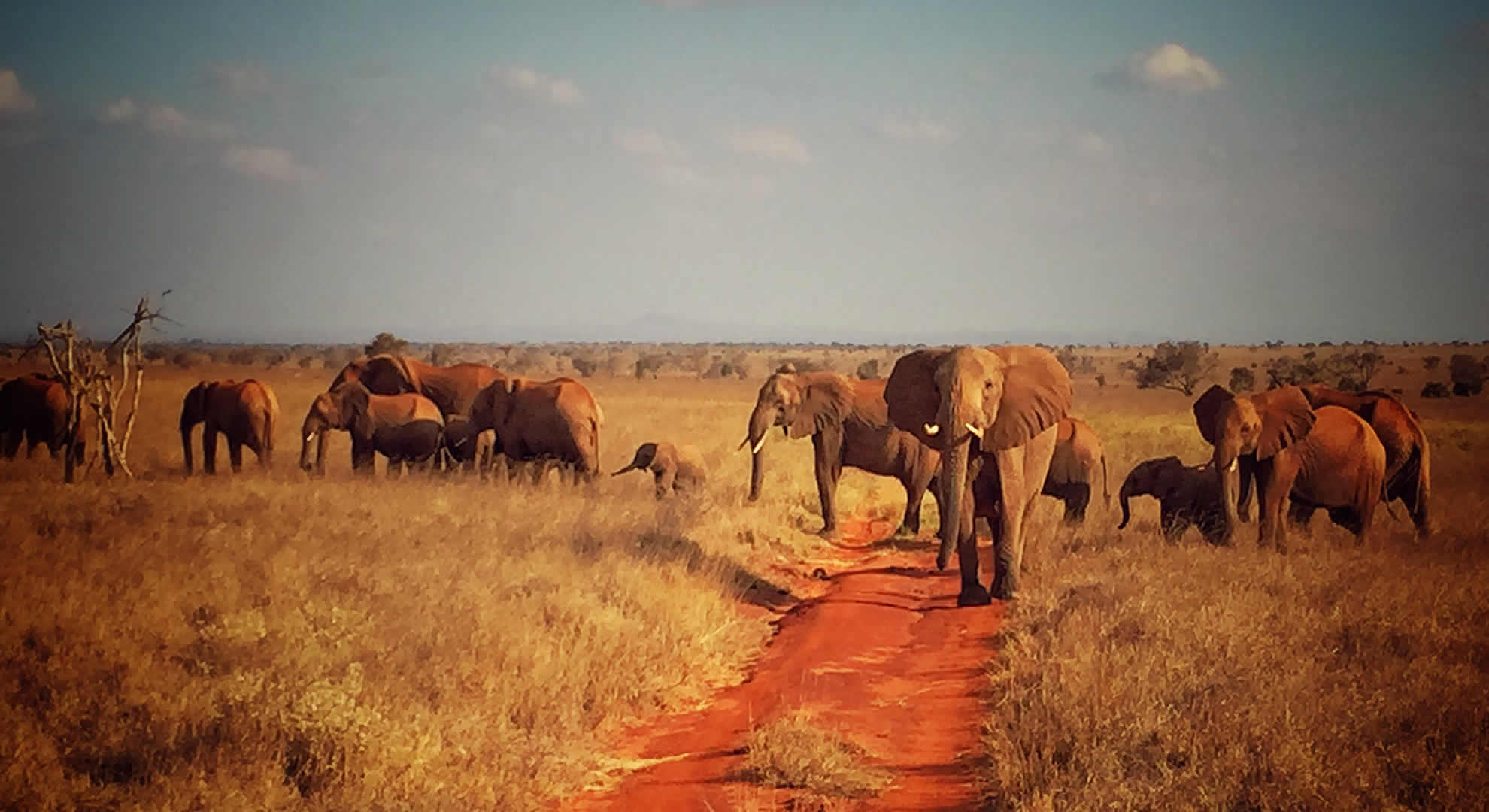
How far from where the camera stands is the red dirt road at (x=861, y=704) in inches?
268

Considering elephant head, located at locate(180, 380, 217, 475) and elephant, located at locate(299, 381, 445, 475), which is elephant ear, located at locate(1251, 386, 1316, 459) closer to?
elephant, located at locate(299, 381, 445, 475)

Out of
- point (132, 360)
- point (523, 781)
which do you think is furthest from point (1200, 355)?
point (523, 781)

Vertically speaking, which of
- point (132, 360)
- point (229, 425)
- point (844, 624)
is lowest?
point (844, 624)

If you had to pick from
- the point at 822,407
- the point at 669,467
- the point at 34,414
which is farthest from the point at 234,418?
the point at 822,407

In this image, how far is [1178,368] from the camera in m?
48.7

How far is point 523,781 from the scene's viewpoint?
6641mm

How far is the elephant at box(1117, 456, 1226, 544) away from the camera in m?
14.5

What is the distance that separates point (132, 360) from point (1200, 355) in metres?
45.9

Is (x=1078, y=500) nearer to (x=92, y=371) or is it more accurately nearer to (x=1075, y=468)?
(x=1075, y=468)

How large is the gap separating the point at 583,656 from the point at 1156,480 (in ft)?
31.5

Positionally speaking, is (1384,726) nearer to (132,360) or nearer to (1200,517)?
(1200,517)

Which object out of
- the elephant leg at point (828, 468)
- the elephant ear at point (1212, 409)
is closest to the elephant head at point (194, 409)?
the elephant leg at point (828, 468)

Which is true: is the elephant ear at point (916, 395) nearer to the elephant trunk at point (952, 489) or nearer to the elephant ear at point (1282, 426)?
the elephant trunk at point (952, 489)

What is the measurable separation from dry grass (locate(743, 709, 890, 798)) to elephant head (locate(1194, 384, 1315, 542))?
748 cm
